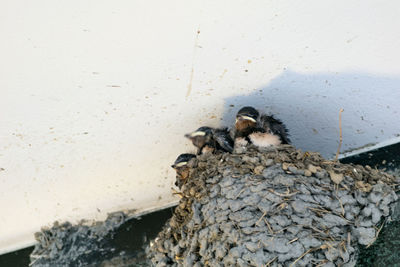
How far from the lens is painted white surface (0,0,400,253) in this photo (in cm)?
190

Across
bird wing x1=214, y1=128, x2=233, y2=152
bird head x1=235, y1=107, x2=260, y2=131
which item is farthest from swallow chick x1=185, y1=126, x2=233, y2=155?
bird head x1=235, y1=107, x2=260, y2=131

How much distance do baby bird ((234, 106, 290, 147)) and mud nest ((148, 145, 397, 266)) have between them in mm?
143

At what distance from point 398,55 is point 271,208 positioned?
928 mm

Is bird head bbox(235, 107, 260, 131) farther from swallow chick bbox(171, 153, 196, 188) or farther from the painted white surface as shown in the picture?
swallow chick bbox(171, 153, 196, 188)

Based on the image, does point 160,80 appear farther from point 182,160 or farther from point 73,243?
point 73,243

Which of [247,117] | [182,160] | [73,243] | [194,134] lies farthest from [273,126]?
[73,243]

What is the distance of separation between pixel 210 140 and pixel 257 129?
278 mm

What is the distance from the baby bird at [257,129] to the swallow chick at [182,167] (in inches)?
12.1

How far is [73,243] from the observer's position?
3066 mm

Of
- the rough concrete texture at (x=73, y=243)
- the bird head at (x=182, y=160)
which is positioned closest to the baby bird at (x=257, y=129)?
the bird head at (x=182, y=160)

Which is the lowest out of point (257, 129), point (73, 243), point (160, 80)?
point (73, 243)

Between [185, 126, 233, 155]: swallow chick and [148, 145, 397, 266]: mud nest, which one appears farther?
[185, 126, 233, 155]: swallow chick

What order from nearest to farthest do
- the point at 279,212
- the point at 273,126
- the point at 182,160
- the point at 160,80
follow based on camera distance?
the point at 279,212 → the point at 160,80 → the point at 273,126 → the point at 182,160

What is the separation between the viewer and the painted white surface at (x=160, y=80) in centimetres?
190
